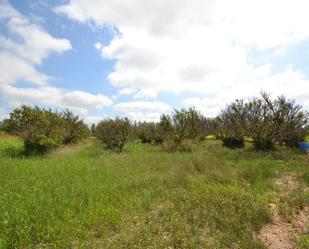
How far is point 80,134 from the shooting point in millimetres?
28750

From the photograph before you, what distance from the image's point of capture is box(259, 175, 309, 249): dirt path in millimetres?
5566

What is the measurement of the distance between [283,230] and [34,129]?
1619 cm

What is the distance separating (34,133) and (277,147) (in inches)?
580

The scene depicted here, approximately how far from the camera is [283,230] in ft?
20.0

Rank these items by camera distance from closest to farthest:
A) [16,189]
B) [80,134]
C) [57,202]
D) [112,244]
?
1. [112,244]
2. [57,202]
3. [16,189]
4. [80,134]

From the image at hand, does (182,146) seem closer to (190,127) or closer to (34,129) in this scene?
(190,127)

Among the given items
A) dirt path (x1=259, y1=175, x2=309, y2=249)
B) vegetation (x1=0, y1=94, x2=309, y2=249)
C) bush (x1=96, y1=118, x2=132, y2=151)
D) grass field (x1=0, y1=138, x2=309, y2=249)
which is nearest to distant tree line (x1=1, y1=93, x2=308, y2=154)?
bush (x1=96, y1=118, x2=132, y2=151)

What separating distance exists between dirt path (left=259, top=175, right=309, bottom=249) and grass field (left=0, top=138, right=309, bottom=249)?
0.53 feet

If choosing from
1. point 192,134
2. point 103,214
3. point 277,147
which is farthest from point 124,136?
point 103,214

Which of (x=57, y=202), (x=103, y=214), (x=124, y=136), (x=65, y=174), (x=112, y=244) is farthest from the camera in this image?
(x=124, y=136)

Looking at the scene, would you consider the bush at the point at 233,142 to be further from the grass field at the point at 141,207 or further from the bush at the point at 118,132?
the grass field at the point at 141,207

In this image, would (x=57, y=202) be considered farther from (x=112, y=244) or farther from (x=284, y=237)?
(x=284, y=237)

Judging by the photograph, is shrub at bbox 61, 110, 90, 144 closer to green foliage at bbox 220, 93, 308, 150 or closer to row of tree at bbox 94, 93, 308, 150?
row of tree at bbox 94, 93, 308, 150

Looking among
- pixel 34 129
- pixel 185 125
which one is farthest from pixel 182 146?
pixel 34 129
